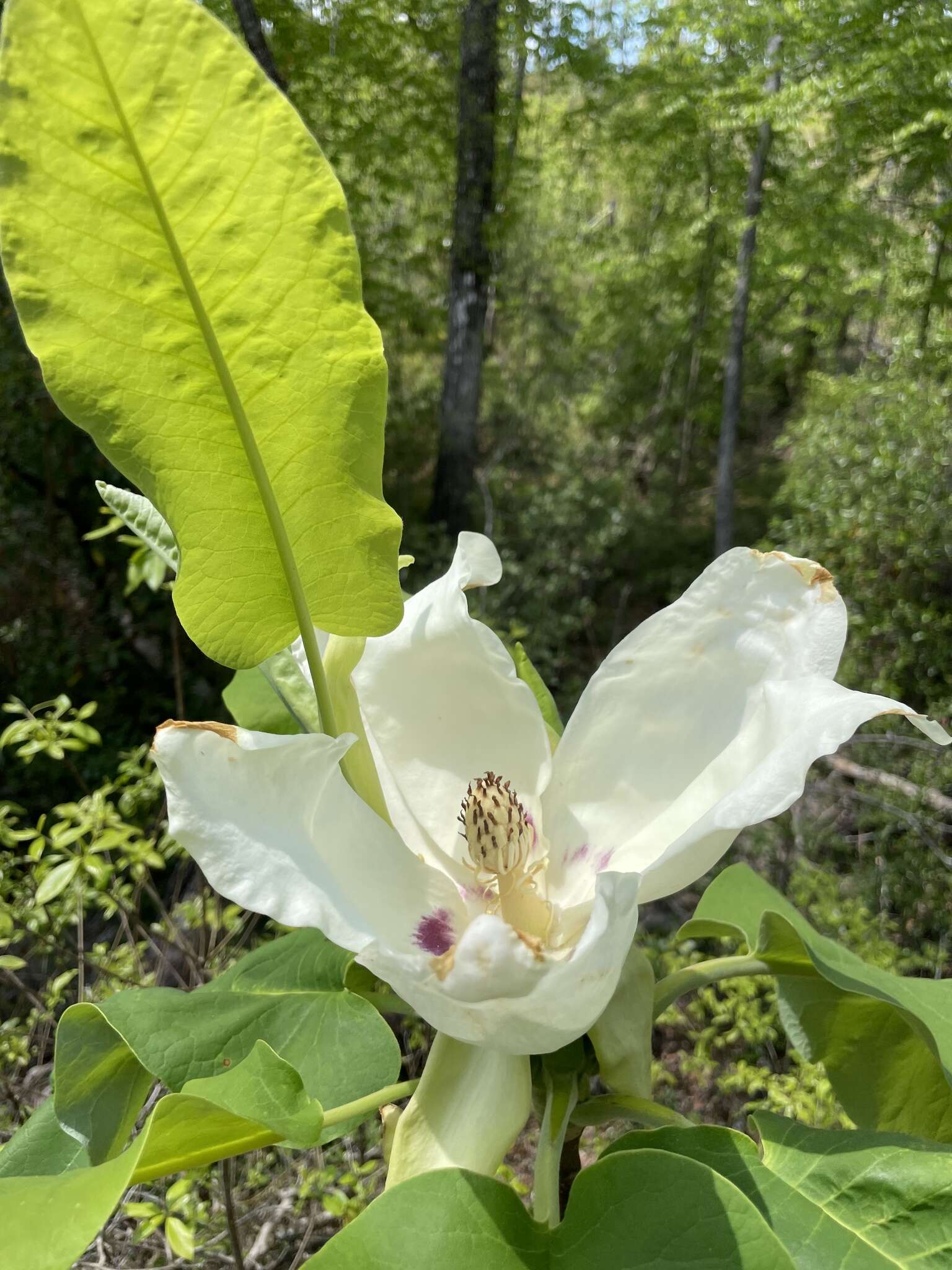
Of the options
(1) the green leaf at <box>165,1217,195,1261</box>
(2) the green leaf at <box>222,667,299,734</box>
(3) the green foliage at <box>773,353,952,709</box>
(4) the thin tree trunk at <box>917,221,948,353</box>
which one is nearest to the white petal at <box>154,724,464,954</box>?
(2) the green leaf at <box>222,667,299,734</box>

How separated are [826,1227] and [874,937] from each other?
205 cm

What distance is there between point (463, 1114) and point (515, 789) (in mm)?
232

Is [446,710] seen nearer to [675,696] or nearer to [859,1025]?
[675,696]

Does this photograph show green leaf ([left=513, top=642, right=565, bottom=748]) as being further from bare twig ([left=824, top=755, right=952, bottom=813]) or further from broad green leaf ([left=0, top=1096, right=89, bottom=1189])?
bare twig ([left=824, top=755, right=952, bottom=813])

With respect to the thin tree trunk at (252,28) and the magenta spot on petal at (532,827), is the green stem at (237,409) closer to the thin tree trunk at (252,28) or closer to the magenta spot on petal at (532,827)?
the magenta spot on petal at (532,827)

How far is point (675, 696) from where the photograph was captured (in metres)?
0.58

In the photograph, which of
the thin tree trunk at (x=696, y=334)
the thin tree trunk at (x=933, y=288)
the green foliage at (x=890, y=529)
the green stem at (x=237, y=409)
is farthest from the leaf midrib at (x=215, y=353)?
the thin tree trunk at (x=696, y=334)

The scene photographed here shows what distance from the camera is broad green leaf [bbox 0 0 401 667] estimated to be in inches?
12.3

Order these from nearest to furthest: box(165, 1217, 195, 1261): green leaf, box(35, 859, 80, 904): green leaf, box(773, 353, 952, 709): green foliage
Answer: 1. box(165, 1217, 195, 1261): green leaf
2. box(35, 859, 80, 904): green leaf
3. box(773, 353, 952, 709): green foliage

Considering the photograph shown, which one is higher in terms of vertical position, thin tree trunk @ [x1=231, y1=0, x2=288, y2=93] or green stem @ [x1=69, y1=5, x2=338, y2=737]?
thin tree trunk @ [x1=231, y1=0, x2=288, y2=93]

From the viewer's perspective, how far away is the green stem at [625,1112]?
0.49 m

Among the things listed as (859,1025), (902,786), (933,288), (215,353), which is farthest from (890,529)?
(215,353)

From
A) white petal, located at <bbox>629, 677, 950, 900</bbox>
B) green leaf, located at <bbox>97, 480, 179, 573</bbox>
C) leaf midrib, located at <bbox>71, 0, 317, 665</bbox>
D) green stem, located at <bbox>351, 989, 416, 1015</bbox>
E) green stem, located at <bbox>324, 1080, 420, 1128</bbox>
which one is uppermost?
leaf midrib, located at <bbox>71, 0, 317, 665</bbox>

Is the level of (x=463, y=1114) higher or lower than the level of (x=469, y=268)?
lower
